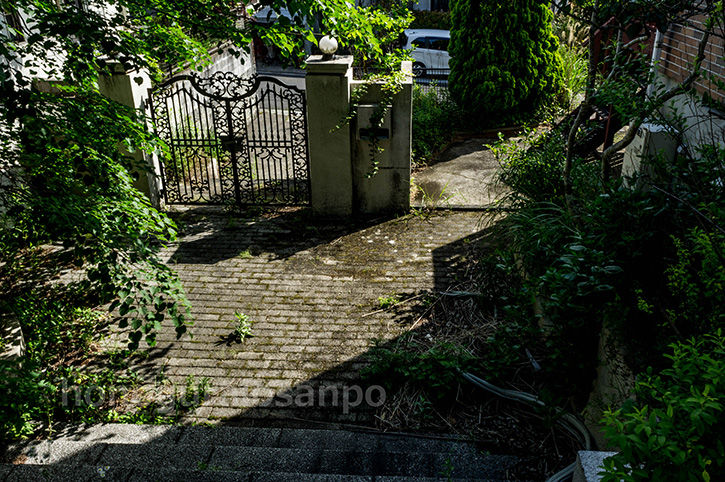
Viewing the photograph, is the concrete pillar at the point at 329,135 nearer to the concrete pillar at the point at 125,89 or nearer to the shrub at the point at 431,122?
the concrete pillar at the point at 125,89

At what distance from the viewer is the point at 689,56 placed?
589 cm

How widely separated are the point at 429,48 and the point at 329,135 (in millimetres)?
12184

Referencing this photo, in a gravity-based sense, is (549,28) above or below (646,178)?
above

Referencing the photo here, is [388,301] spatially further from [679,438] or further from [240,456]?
[679,438]

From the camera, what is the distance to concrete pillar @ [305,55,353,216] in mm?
7633

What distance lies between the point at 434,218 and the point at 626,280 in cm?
475

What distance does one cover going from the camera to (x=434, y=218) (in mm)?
8266

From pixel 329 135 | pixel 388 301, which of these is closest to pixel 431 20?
pixel 329 135

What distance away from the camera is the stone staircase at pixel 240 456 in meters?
3.28

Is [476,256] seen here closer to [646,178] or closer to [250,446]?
[646,178]

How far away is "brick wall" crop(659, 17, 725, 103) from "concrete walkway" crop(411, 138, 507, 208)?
2566 millimetres

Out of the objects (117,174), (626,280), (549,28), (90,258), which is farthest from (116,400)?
(549,28)

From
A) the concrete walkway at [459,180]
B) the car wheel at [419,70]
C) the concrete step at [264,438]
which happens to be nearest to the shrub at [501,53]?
the concrete walkway at [459,180]

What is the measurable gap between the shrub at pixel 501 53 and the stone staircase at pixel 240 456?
28.8 ft
